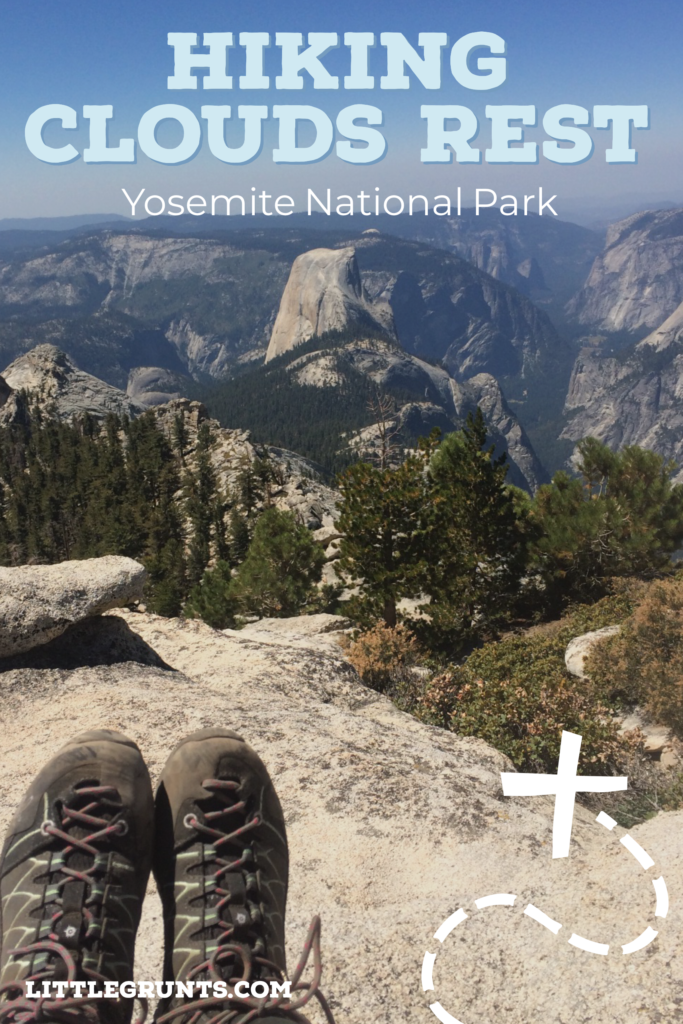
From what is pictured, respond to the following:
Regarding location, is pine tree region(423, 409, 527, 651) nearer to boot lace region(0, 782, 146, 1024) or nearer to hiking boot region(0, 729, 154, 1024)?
hiking boot region(0, 729, 154, 1024)

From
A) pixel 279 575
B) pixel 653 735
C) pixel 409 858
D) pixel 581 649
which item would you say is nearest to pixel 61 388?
pixel 279 575

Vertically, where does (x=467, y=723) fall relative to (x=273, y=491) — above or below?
above

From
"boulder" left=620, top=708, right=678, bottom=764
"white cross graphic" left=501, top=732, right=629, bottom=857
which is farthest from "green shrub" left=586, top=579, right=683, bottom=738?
"white cross graphic" left=501, top=732, right=629, bottom=857

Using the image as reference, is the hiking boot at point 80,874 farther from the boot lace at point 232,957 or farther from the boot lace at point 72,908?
the boot lace at point 232,957

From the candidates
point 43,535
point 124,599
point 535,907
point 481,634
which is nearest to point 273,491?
point 43,535

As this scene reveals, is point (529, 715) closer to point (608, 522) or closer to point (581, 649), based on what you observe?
point (581, 649)

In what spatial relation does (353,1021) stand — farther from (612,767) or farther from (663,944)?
(612,767)
